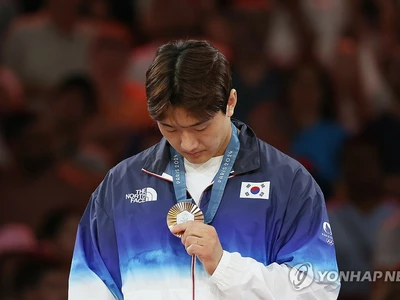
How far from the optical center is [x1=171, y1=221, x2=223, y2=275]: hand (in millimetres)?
A: 3852

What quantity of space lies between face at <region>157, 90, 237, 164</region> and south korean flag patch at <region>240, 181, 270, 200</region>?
0.20 m

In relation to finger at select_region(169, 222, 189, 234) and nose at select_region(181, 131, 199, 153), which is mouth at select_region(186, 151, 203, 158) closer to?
nose at select_region(181, 131, 199, 153)

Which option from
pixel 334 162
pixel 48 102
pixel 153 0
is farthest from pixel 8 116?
pixel 334 162

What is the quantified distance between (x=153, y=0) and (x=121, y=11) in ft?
1.36

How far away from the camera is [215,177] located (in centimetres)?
415

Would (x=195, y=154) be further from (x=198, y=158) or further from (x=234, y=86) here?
(x=234, y=86)

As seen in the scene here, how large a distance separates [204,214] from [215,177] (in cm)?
17

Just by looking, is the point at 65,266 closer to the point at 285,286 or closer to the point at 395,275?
the point at 395,275

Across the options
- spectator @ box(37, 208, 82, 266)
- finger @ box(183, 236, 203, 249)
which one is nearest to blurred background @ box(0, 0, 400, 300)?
spectator @ box(37, 208, 82, 266)

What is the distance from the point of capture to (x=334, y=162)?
27.8 ft

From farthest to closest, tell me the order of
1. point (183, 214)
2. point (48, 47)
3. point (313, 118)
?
point (48, 47), point (313, 118), point (183, 214)

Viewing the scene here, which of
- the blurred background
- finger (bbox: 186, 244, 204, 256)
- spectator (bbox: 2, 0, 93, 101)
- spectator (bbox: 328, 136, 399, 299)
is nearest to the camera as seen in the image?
→ finger (bbox: 186, 244, 204, 256)

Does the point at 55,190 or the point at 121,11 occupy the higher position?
the point at 121,11

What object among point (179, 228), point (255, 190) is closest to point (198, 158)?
point (255, 190)
